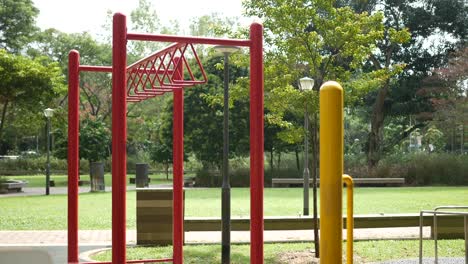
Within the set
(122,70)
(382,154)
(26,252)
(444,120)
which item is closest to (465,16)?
(444,120)

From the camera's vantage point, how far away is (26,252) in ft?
9.11

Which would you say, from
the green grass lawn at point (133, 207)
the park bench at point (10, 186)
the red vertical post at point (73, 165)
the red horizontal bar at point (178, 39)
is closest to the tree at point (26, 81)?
the park bench at point (10, 186)

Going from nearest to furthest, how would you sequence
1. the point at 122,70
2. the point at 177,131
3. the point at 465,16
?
the point at 122,70
the point at 177,131
the point at 465,16

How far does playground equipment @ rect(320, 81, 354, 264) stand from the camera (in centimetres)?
325

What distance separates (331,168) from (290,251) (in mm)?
7480

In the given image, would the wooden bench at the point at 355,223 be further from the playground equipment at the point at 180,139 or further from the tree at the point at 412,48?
the tree at the point at 412,48

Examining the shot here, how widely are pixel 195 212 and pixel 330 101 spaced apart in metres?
14.5

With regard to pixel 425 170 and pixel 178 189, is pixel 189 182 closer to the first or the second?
pixel 425 170

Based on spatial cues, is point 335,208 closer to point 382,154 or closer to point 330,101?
point 330,101

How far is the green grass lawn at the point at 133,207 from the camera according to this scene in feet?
51.1

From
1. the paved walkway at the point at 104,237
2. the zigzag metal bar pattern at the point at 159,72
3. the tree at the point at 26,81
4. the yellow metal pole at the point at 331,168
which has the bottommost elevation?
the paved walkway at the point at 104,237

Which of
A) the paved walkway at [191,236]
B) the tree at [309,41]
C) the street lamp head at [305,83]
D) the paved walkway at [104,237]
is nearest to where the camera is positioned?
the tree at [309,41]

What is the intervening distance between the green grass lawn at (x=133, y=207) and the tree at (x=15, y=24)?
23.8 metres

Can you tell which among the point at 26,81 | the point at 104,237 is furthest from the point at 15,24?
the point at 104,237
